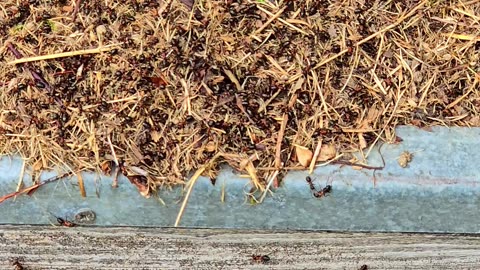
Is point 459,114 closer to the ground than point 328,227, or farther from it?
farther from it

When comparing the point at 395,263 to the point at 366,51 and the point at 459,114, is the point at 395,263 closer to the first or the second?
the point at 459,114

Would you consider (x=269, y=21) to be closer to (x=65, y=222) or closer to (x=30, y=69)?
(x=30, y=69)

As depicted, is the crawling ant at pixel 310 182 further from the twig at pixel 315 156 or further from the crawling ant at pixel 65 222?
the crawling ant at pixel 65 222

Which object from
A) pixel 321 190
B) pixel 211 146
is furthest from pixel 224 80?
pixel 321 190

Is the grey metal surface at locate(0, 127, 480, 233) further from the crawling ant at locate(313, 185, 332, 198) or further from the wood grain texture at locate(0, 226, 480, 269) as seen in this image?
the wood grain texture at locate(0, 226, 480, 269)

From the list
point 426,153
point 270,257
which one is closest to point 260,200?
point 270,257

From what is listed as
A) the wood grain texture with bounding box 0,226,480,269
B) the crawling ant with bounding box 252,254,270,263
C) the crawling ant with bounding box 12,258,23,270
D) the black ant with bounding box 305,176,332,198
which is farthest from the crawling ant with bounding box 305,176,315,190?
the crawling ant with bounding box 12,258,23,270
